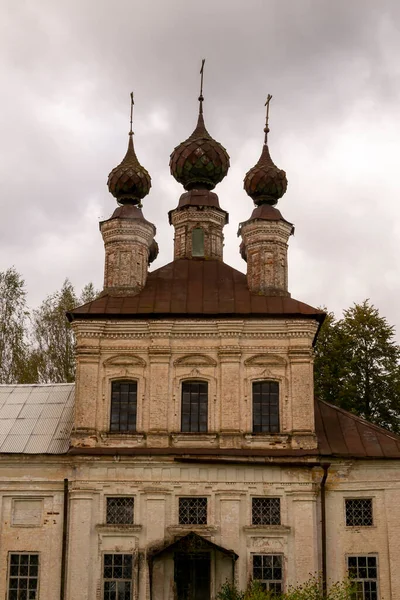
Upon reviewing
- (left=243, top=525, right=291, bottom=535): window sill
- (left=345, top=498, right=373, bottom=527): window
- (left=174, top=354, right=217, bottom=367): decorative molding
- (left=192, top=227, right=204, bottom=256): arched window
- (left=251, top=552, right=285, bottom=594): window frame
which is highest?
(left=192, top=227, right=204, bottom=256): arched window

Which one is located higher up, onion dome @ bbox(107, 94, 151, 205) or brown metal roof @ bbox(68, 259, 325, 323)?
onion dome @ bbox(107, 94, 151, 205)

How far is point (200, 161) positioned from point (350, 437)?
8.15 metres

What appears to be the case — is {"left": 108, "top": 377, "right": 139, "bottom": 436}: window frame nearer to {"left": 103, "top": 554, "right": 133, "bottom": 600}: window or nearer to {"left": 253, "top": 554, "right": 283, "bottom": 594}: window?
{"left": 103, "top": 554, "right": 133, "bottom": 600}: window

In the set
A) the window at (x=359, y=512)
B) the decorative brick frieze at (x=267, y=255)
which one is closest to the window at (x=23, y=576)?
the window at (x=359, y=512)

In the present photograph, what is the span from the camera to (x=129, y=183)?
70.0ft

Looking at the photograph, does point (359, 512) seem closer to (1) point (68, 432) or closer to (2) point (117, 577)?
(2) point (117, 577)

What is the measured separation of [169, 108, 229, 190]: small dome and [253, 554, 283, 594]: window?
32.0ft

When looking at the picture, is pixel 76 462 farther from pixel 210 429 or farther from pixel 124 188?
pixel 124 188

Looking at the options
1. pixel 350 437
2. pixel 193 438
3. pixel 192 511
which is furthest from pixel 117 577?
pixel 350 437

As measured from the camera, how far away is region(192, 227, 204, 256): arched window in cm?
2161

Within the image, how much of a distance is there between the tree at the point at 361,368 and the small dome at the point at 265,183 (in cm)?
745

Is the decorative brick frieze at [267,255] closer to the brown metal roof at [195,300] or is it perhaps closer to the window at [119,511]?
the brown metal roof at [195,300]

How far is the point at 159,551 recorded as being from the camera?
685 inches

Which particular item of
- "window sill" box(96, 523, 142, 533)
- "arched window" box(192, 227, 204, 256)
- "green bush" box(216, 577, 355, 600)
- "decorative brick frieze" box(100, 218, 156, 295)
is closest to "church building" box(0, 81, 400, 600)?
"window sill" box(96, 523, 142, 533)
